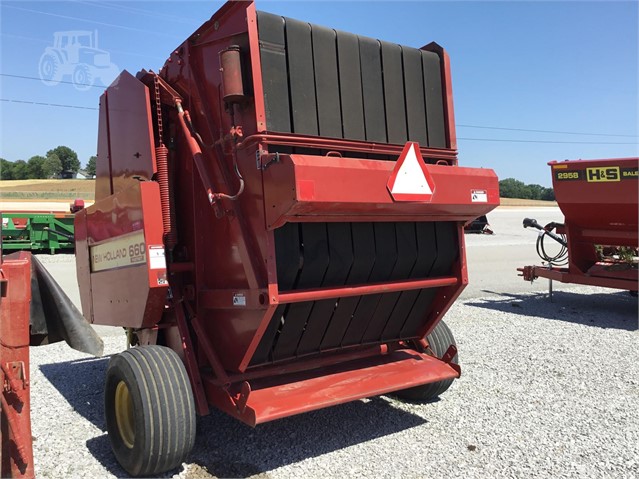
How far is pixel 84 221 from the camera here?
16.7 ft

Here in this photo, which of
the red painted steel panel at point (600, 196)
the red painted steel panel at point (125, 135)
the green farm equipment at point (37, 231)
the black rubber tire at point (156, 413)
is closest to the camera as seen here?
the black rubber tire at point (156, 413)

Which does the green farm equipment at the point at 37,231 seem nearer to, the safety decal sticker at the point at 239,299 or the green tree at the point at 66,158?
the safety decal sticker at the point at 239,299

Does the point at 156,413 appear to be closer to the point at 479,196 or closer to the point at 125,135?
the point at 125,135

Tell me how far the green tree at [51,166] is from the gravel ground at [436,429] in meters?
75.9

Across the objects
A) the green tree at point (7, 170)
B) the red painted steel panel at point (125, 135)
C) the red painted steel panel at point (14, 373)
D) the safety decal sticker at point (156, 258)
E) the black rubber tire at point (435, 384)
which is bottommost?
the black rubber tire at point (435, 384)

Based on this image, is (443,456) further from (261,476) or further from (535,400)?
(535,400)

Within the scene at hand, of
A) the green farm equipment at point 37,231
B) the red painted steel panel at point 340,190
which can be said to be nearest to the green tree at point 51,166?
the green farm equipment at point 37,231

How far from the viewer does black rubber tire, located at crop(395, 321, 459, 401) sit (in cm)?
462

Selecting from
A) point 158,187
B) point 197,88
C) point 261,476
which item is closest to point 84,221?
point 158,187

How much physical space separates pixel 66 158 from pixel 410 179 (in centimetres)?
8819

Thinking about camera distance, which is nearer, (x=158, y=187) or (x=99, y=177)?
(x=158, y=187)

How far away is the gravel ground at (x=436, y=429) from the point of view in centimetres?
357

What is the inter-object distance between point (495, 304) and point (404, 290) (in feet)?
20.6

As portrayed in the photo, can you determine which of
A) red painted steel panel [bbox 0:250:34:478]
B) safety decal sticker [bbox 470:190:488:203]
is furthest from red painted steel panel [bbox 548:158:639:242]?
red painted steel panel [bbox 0:250:34:478]
